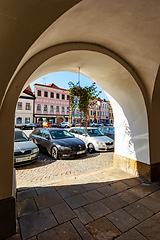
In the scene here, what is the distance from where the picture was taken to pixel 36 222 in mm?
2082

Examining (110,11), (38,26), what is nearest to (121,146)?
(110,11)

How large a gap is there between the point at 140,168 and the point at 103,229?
2302mm

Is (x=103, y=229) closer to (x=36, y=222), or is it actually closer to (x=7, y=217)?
(x=36, y=222)

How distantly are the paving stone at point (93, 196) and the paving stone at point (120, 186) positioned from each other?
0.54 meters

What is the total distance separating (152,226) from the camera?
2.04m

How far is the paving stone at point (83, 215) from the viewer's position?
215cm

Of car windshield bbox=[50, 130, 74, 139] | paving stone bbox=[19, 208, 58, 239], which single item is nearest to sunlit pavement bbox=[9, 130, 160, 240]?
paving stone bbox=[19, 208, 58, 239]

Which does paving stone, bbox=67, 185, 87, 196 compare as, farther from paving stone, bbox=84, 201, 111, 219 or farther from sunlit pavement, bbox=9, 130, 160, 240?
paving stone, bbox=84, 201, 111, 219

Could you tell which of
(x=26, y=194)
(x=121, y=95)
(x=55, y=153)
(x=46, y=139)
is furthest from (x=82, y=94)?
(x=46, y=139)

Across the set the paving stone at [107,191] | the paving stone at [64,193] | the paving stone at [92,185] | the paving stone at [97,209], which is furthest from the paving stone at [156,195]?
→ the paving stone at [64,193]

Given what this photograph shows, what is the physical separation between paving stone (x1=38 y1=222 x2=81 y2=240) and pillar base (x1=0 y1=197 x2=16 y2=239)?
0.45 metres

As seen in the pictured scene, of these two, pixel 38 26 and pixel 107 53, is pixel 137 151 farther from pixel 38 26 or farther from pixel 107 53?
pixel 38 26

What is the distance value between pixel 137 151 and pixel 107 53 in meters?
2.91

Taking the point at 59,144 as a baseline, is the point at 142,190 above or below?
below
